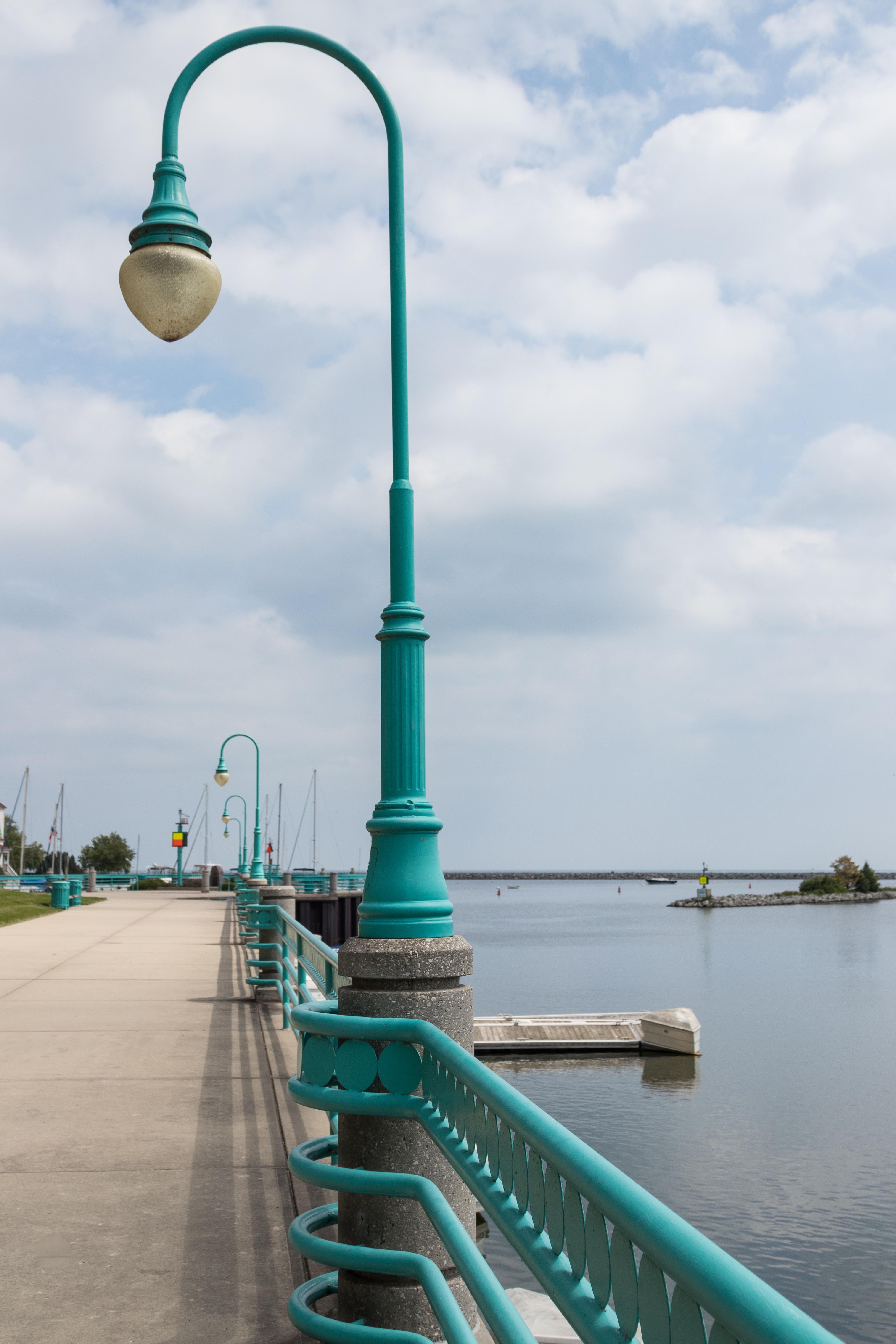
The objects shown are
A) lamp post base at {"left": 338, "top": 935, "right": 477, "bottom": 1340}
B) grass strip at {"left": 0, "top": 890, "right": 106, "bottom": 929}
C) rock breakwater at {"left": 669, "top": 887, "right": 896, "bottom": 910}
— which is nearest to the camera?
lamp post base at {"left": 338, "top": 935, "right": 477, "bottom": 1340}

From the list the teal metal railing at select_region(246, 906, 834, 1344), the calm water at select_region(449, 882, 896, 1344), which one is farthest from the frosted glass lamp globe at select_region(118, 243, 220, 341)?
the calm water at select_region(449, 882, 896, 1344)

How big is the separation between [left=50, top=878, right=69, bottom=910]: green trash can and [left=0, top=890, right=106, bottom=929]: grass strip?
9.6 inches

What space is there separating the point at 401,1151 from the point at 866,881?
18254 cm

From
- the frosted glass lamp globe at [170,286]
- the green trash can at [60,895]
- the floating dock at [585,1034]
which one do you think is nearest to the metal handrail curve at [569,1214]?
the frosted glass lamp globe at [170,286]

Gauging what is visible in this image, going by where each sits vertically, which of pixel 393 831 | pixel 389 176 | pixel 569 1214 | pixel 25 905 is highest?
pixel 389 176

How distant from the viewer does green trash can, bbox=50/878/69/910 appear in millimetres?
35406

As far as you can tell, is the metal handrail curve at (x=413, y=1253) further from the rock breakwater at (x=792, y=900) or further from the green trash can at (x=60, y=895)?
the rock breakwater at (x=792, y=900)

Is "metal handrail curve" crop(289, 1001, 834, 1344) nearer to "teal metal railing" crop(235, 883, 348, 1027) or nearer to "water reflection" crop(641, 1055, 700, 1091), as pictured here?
"teal metal railing" crop(235, 883, 348, 1027)

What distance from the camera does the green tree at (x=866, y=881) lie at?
560ft

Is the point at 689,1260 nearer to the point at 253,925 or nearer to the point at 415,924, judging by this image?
the point at 415,924

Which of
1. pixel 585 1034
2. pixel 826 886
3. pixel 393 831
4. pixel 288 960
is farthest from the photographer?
pixel 826 886

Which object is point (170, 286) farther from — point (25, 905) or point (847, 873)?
point (847, 873)

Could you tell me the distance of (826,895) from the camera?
167m

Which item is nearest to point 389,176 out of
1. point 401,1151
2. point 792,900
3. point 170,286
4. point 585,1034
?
point 170,286
